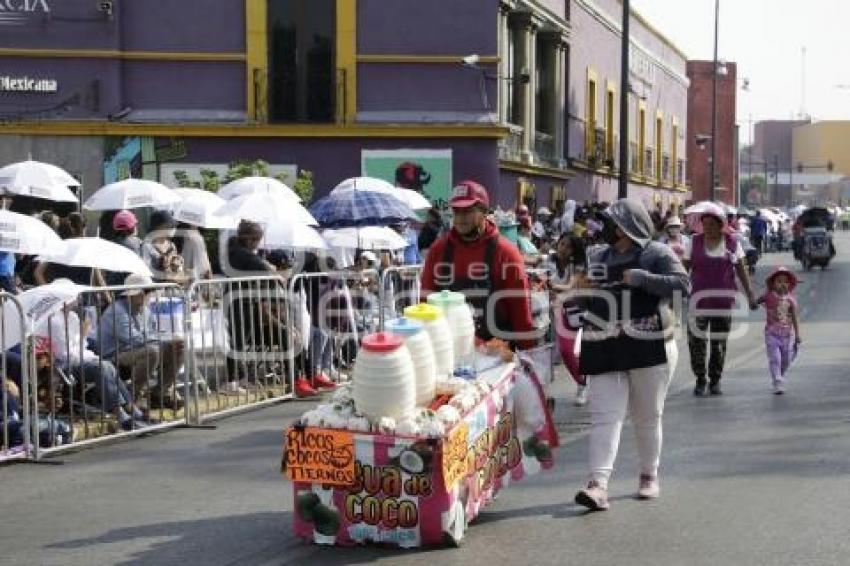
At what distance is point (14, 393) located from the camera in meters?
10.2

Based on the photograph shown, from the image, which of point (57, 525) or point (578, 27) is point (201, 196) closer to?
point (57, 525)

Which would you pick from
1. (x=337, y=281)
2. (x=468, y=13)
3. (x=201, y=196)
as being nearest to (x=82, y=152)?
(x=468, y=13)

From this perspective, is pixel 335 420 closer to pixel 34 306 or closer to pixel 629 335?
pixel 629 335

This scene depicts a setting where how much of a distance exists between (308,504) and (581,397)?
6.21 meters

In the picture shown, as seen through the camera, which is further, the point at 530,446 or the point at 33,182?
the point at 33,182

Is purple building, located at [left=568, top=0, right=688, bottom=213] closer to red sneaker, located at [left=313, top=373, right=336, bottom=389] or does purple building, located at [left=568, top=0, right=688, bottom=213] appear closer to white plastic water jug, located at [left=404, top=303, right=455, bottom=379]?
red sneaker, located at [left=313, top=373, right=336, bottom=389]

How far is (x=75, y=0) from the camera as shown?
1064 inches

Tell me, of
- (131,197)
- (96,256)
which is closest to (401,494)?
(96,256)

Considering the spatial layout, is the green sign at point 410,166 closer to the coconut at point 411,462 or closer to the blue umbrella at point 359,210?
the blue umbrella at point 359,210

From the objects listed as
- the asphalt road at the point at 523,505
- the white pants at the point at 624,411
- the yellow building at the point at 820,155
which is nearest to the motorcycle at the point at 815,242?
the asphalt road at the point at 523,505

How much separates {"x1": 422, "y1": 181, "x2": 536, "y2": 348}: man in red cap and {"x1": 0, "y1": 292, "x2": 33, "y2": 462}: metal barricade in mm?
3253

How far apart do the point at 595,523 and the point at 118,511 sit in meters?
2.85

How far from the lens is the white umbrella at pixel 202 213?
650 inches

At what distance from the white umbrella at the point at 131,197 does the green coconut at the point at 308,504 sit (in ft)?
34.5
